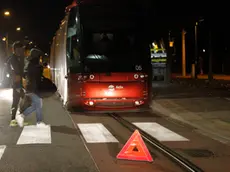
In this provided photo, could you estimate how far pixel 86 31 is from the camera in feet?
49.0

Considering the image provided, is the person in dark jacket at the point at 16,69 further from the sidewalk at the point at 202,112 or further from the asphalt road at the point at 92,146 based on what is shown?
the sidewalk at the point at 202,112

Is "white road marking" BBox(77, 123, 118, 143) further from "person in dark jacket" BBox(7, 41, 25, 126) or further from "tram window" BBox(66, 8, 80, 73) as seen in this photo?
"tram window" BBox(66, 8, 80, 73)

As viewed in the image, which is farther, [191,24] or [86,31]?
[191,24]

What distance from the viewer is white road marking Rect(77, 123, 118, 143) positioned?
1064 centimetres

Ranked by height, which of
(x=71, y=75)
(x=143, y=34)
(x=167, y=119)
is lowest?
(x=167, y=119)

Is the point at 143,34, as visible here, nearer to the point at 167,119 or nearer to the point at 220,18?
the point at 167,119

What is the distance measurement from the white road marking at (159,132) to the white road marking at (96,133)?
100 cm

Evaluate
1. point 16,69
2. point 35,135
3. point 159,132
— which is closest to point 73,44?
point 16,69

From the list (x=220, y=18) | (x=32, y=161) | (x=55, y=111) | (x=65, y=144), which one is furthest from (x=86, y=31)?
(x=220, y=18)

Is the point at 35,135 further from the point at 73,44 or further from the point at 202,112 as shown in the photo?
the point at 202,112

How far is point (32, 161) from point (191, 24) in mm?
45305

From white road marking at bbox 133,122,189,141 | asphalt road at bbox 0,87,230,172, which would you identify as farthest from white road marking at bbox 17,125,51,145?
white road marking at bbox 133,122,189,141

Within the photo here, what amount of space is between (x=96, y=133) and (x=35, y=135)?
1445mm

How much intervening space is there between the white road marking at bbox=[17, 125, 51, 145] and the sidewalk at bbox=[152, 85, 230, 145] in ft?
12.4
